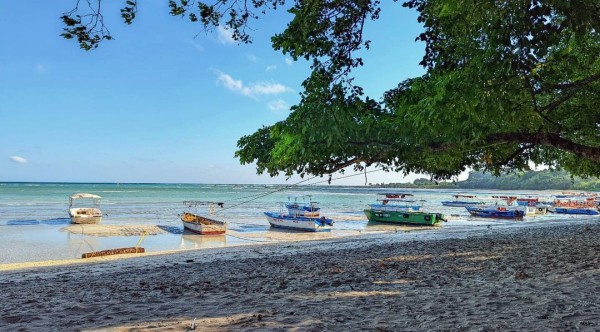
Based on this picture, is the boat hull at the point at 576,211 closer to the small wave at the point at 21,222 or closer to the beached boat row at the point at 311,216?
the beached boat row at the point at 311,216

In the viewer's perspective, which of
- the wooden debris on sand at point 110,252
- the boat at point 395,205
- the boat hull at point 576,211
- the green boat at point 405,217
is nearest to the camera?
the wooden debris on sand at point 110,252

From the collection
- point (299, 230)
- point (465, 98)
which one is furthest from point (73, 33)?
point (299, 230)

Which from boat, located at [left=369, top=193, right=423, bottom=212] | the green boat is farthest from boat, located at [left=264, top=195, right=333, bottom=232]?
boat, located at [left=369, top=193, right=423, bottom=212]

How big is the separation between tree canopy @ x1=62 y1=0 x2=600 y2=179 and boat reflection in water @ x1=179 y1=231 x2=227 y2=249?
1509cm

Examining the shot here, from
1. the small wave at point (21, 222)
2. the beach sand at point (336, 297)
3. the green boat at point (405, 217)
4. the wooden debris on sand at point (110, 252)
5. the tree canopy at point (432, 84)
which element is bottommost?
the wooden debris on sand at point (110, 252)

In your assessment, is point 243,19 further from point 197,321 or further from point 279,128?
point 197,321

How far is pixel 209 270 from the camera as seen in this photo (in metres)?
10.6

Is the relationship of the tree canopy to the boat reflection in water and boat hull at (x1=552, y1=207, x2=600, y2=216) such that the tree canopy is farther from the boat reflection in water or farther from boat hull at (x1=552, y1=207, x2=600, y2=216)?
boat hull at (x1=552, y1=207, x2=600, y2=216)

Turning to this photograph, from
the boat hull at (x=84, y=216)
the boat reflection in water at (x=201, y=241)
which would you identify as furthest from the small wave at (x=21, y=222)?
the boat reflection in water at (x=201, y=241)

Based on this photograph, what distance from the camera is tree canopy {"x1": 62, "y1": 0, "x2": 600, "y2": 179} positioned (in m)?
4.80

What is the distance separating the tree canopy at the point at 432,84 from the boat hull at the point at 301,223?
794 inches

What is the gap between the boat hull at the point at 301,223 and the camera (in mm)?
29578

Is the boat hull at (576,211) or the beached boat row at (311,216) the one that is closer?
the beached boat row at (311,216)

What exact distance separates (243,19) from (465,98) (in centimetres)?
349
